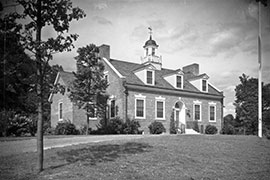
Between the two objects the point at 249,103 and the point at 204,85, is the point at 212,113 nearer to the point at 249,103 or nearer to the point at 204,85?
the point at 204,85

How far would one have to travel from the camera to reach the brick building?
21688 mm

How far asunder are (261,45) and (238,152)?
4325 millimetres

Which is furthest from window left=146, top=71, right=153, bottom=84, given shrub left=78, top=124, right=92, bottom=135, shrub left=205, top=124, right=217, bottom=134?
shrub left=205, top=124, right=217, bottom=134

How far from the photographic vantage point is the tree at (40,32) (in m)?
7.39

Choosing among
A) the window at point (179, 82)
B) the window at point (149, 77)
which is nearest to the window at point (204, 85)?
the window at point (179, 82)

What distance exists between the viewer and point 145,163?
8.50m

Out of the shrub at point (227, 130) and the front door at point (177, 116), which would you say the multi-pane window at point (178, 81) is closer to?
the front door at point (177, 116)

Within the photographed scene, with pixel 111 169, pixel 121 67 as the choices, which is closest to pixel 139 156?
pixel 111 169

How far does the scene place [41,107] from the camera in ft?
25.2

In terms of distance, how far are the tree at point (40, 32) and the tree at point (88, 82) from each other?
11.1 meters

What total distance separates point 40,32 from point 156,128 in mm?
15010

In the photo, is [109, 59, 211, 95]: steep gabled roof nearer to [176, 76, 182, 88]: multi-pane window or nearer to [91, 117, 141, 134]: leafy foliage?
[176, 76, 182, 88]: multi-pane window

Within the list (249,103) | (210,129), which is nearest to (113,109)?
(210,129)

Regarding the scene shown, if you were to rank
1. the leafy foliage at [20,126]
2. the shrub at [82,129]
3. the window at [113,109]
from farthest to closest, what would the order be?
the window at [113,109]
the shrub at [82,129]
the leafy foliage at [20,126]
